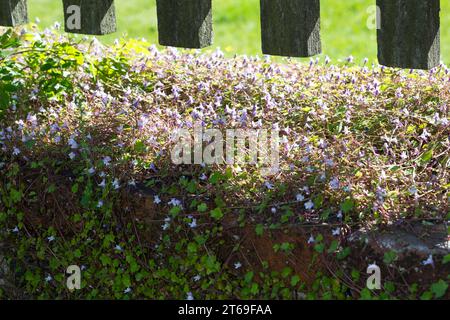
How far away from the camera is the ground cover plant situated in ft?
10.2

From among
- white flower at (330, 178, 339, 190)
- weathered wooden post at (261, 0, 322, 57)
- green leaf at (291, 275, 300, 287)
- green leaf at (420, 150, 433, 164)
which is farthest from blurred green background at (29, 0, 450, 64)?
green leaf at (291, 275, 300, 287)

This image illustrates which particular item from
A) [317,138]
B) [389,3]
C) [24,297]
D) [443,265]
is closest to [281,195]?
[317,138]

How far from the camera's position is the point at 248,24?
8.92m

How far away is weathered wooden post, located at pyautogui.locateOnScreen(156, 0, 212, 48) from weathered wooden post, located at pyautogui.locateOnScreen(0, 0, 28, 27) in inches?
36.6

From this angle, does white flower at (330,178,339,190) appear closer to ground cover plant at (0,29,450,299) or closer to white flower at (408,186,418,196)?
ground cover plant at (0,29,450,299)

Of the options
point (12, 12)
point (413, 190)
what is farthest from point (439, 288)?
point (12, 12)

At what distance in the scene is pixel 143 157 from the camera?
353 cm

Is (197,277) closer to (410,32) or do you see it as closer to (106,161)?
(106,161)

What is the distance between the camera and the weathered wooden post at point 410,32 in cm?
361

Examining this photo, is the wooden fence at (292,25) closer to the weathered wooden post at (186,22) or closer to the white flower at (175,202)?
the weathered wooden post at (186,22)

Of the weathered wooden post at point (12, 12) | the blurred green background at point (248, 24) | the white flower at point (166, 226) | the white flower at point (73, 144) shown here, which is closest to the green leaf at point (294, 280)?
the white flower at point (166, 226)

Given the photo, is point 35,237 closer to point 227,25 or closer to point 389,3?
point 389,3

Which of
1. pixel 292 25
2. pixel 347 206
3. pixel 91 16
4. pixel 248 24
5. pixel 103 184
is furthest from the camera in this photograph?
pixel 248 24

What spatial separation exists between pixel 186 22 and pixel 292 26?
1.68 feet
